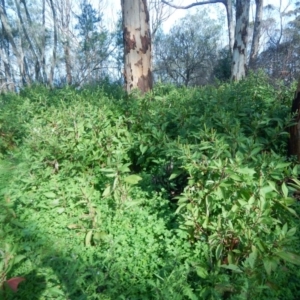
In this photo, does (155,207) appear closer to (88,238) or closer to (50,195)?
(88,238)

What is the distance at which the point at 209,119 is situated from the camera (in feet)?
9.00

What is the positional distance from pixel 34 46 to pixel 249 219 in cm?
2769

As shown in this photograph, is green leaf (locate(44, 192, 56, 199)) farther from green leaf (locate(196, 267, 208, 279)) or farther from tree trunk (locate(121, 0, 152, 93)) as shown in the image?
tree trunk (locate(121, 0, 152, 93))

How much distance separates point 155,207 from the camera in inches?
92.1

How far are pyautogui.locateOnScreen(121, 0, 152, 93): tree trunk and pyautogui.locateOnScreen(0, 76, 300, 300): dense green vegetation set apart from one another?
1694 millimetres

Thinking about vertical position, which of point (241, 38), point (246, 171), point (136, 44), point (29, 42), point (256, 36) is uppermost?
point (29, 42)

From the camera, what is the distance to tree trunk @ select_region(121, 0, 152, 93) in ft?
15.6

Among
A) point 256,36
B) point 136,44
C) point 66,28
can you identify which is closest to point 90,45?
point 66,28

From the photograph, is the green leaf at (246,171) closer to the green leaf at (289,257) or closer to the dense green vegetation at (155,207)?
the dense green vegetation at (155,207)

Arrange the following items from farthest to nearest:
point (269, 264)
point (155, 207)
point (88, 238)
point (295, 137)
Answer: point (295, 137), point (155, 207), point (88, 238), point (269, 264)

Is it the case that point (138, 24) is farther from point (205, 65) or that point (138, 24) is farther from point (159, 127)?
point (205, 65)

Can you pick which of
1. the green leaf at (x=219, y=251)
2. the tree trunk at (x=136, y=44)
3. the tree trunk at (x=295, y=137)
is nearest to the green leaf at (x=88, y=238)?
the green leaf at (x=219, y=251)

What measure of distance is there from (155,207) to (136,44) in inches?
136

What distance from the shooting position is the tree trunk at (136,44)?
475 centimetres
